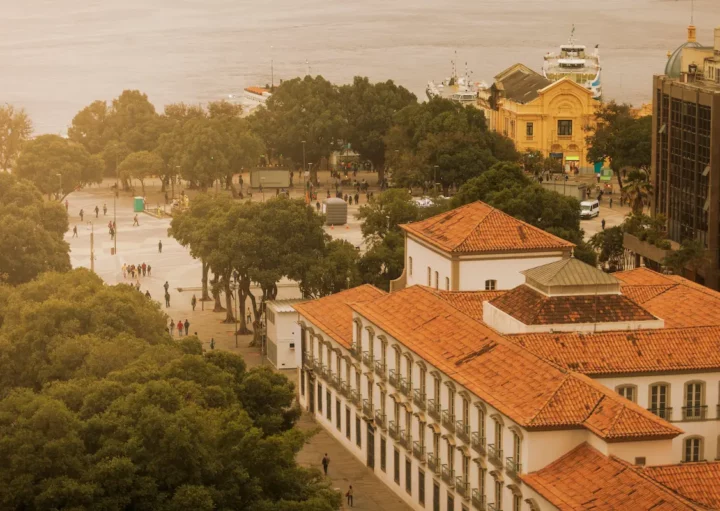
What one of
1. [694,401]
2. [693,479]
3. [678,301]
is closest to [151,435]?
[693,479]

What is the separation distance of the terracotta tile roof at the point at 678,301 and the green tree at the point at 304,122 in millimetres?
77951

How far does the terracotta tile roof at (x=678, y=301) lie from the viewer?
67.0 m

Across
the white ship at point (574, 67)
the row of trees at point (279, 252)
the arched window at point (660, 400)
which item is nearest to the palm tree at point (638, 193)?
the row of trees at point (279, 252)

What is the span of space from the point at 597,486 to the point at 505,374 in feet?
26.5

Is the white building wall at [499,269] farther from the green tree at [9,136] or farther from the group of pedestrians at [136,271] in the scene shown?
the green tree at [9,136]

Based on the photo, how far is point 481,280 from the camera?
7931 centimetres

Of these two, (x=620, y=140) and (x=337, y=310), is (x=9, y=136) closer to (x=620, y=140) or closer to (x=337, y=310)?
(x=620, y=140)

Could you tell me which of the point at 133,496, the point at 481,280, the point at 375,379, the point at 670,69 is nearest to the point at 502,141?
the point at 670,69

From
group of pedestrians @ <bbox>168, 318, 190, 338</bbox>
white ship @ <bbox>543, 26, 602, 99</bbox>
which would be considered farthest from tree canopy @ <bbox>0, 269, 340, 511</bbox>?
white ship @ <bbox>543, 26, 602, 99</bbox>

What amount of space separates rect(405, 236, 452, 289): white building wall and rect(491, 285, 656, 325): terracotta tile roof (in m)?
15.6

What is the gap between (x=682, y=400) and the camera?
61.4 metres

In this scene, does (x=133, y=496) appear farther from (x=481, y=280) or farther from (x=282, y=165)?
(x=282, y=165)

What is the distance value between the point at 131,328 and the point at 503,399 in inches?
802

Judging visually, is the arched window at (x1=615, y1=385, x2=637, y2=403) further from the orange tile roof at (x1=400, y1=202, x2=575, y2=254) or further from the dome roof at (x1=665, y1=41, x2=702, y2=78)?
the dome roof at (x1=665, y1=41, x2=702, y2=78)
